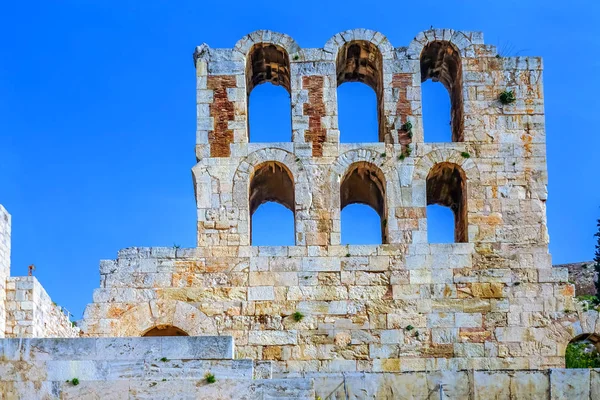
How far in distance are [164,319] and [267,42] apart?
6712mm

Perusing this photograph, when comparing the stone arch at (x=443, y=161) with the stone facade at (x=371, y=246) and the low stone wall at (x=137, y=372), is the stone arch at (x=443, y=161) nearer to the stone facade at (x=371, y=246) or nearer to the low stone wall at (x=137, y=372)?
the stone facade at (x=371, y=246)

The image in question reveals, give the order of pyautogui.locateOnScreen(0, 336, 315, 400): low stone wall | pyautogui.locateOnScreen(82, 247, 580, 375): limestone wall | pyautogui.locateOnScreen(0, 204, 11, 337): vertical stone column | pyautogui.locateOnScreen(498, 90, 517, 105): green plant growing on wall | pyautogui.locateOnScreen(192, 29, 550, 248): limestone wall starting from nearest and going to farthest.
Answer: pyautogui.locateOnScreen(0, 336, 315, 400): low stone wall < pyautogui.locateOnScreen(82, 247, 580, 375): limestone wall < pyautogui.locateOnScreen(0, 204, 11, 337): vertical stone column < pyautogui.locateOnScreen(192, 29, 550, 248): limestone wall < pyautogui.locateOnScreen(498, 90, 517, 105): green plant growing on wall

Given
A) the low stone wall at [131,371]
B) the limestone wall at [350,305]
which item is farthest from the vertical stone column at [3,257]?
the low stone wall at [131,371]

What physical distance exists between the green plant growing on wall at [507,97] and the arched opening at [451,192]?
1.83 m

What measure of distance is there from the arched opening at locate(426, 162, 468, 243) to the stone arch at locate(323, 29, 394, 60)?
2803mm

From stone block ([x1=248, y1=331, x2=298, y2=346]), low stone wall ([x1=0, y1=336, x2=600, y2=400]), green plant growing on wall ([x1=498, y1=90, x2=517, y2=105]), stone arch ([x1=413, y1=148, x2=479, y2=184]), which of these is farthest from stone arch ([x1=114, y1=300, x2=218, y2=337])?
green plant growing on wall ([x1=498, y1=90, x2=517, y2=105])

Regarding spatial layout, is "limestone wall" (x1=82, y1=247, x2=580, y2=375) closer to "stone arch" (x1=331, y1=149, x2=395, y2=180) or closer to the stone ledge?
"stone arch" (x1=331, y1=149, x2=395, y2=180)

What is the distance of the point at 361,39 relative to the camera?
27203mm

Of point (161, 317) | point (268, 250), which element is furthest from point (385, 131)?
point (161, 317)

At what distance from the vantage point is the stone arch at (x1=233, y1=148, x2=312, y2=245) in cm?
2603

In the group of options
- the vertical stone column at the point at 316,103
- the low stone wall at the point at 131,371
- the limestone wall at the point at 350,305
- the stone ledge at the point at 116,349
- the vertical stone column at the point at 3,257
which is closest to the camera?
the low stone wall at the point at 131,371

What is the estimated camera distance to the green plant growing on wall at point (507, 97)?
26719 mm

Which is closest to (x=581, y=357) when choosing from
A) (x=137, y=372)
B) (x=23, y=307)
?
(x=23, y=307)

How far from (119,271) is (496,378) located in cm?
874
